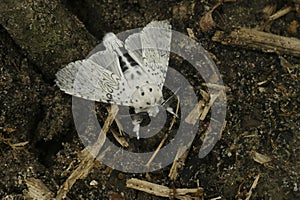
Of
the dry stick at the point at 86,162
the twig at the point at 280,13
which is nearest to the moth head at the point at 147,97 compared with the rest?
the dry stick at the point at 86,162

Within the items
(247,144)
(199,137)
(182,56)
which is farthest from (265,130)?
(182,56)

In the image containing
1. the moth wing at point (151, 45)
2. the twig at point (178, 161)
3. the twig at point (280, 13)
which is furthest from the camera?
the twig at point (280, 13)

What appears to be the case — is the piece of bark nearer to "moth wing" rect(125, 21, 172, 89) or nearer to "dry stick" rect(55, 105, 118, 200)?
"moth wing" rect(125, 21, 172, 89)

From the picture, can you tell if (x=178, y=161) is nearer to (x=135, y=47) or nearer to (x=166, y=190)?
(x=166, y=190)

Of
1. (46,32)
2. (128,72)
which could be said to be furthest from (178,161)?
(46,32)

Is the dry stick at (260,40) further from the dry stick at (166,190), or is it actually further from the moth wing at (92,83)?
the dry stick at (166,190)

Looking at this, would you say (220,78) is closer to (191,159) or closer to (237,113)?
(237,113)
